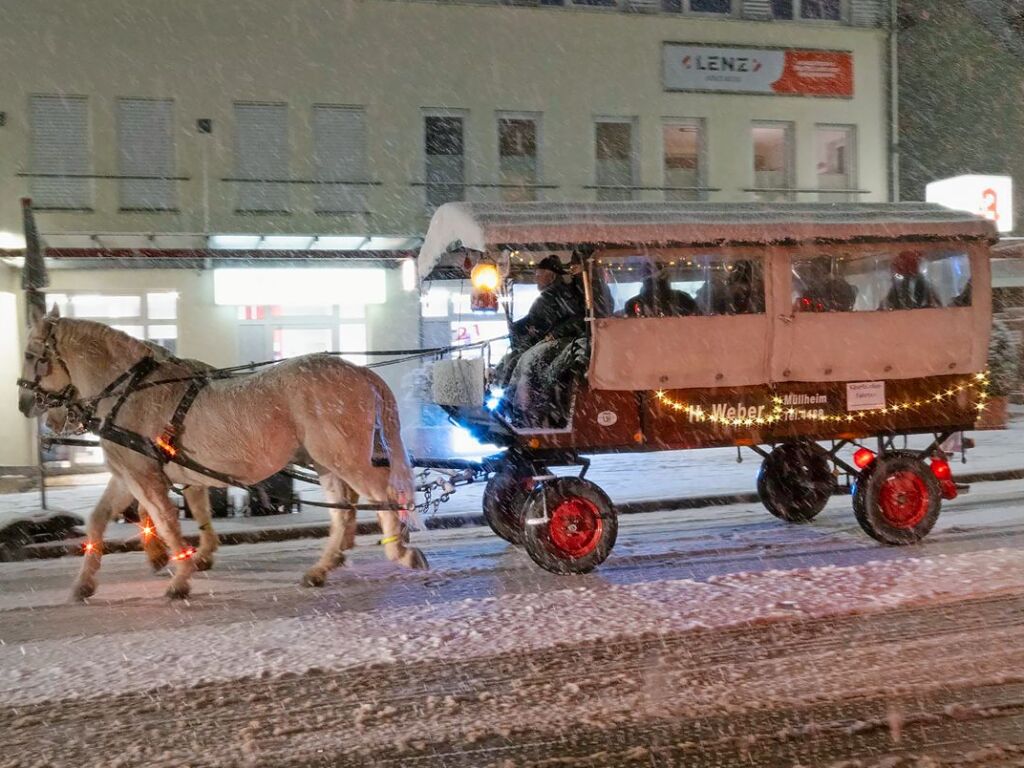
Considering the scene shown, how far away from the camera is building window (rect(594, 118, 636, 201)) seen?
20469mm

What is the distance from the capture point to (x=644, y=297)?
7168 mm

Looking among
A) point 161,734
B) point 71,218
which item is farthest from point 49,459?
point 161,734

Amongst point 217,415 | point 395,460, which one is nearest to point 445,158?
point 395,460

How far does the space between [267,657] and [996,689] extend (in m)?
3.56

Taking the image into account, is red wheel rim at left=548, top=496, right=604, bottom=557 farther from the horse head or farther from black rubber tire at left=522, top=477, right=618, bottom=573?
the horse head

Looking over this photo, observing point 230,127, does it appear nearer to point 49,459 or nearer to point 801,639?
point 49,459

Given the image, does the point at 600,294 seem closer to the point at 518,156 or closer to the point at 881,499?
the point at 881,499

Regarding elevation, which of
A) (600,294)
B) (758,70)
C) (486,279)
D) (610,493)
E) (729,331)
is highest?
(758,70)

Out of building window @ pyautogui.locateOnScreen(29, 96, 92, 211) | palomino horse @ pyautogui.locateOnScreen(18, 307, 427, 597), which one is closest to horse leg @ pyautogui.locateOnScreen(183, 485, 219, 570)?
palomino horse @ pyautogui.locateOnScreen(18, 307, 427, 597)

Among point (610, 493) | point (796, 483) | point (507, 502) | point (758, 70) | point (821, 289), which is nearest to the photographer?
point (821, 289)

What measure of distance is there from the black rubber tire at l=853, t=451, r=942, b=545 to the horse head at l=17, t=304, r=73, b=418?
602 cm

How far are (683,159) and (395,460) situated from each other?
612 inches

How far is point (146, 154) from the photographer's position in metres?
18.3

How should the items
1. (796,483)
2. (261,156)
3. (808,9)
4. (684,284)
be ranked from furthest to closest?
(808,9) < (261,156) < (796,483) < (684,284)
